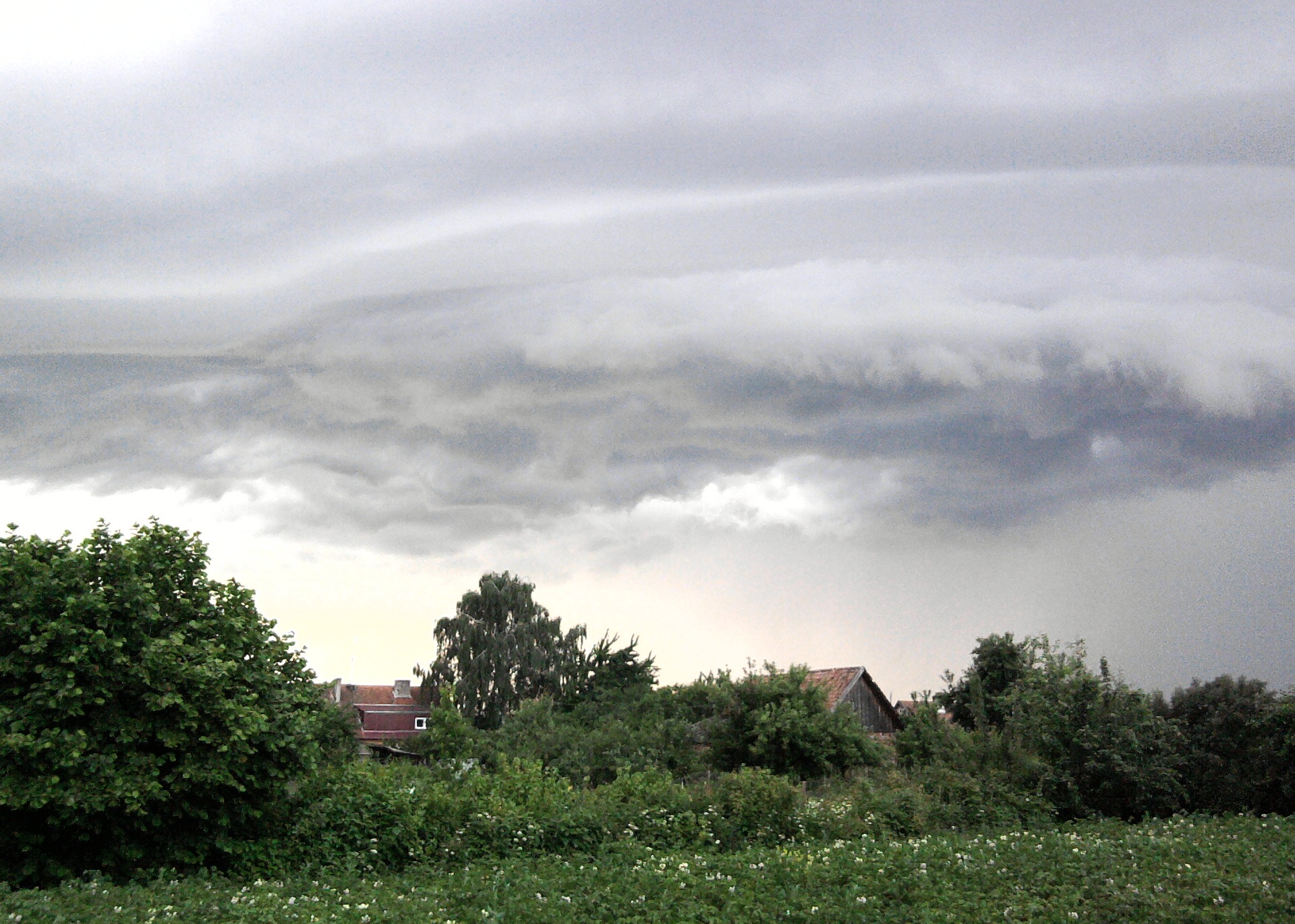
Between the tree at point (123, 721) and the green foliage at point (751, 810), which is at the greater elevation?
the tree at point (123, 721)

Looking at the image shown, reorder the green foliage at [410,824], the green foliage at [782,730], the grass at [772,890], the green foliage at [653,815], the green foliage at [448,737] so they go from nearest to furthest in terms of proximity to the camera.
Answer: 1. the grass at [772,890]
2. the green foliage at [410,824]
3. the green foliage at [653,815]
4. the green foliage at [782,730]
5. the green foliage at [448,737]

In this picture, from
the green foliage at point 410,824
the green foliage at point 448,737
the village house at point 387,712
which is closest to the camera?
the green foliage at point 410,824

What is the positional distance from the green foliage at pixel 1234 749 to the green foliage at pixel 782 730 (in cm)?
894

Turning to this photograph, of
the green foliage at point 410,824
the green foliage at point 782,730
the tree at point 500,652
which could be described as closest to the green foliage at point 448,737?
the tree at point 500,652

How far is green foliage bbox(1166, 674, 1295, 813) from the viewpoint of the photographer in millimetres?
21438

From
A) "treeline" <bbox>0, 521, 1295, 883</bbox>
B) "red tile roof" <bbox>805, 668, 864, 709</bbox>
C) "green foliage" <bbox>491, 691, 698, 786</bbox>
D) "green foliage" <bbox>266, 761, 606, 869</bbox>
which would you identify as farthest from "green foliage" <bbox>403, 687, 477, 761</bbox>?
"green foliage" <bbox>266, 761, 606, 869</bbox>

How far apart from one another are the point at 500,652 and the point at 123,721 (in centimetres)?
3434

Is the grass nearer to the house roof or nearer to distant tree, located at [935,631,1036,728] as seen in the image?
distant tree, located at [935,631,1036,728]

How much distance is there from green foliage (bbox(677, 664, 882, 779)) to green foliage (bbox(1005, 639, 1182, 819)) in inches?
229

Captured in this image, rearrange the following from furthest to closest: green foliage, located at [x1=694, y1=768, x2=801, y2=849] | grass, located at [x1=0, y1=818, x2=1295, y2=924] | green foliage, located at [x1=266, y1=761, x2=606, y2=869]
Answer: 1. green foliage, located at [x1=694, y1=768, x2=801, y2=849]
2. green foliage, located at [x1=266, y1=761, x2=606, y2=869]
3. grass, located at [x1=0, y1=818, x2=1295, y2=924]

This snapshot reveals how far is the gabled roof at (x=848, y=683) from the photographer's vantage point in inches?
1625

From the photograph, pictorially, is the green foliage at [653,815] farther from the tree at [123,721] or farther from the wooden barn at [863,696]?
the wooden barn at [863,696]

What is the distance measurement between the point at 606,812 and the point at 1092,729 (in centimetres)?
1230

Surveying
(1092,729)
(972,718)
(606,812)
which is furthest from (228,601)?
(972,718)
